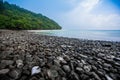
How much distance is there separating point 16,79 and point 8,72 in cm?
40

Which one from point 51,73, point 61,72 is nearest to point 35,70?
point 51,73

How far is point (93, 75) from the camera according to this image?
136 inches

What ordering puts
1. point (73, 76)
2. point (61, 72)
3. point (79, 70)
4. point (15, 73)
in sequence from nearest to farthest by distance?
point (15, 73)
point (73, 76)
point (61, 72)
point (79, 70)

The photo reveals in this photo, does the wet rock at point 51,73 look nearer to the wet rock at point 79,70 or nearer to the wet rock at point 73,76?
the wet rock at point 73,76

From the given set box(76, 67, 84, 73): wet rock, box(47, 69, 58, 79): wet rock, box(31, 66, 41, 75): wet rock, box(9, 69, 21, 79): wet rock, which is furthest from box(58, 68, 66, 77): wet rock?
box(9, 69, 21, 79): wet rock

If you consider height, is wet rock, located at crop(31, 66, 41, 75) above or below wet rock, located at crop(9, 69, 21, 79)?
above

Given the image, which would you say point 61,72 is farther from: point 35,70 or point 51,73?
point 35,70

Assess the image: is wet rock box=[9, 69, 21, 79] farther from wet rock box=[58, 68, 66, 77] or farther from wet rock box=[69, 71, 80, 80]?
wet rock box=[69, 71, 80, 80]

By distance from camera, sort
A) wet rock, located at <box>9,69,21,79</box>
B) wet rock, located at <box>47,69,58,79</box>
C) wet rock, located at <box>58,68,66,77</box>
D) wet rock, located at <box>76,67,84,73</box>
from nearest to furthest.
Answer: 1. wet rock, located at <box>9,69,21,79</box>
2. wet rock, located at <box>47,69,58,79</box>
3. wet rock, located at <box>58,68,66,77</box>
4. wet rock, located at <box>76,67,84,73</box>

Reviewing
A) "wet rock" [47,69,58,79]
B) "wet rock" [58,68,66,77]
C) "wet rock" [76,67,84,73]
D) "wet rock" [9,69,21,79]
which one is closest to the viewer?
"wet rock" [9,69,21,79]

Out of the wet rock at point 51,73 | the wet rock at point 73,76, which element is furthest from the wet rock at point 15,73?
the wet rock at point 73,76

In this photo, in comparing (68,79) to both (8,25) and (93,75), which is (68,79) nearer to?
(93,75)

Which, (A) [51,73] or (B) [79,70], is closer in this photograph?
(A) [51,73]

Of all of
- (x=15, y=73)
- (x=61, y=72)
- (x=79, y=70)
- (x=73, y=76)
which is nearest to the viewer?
(x=15, y=73)
